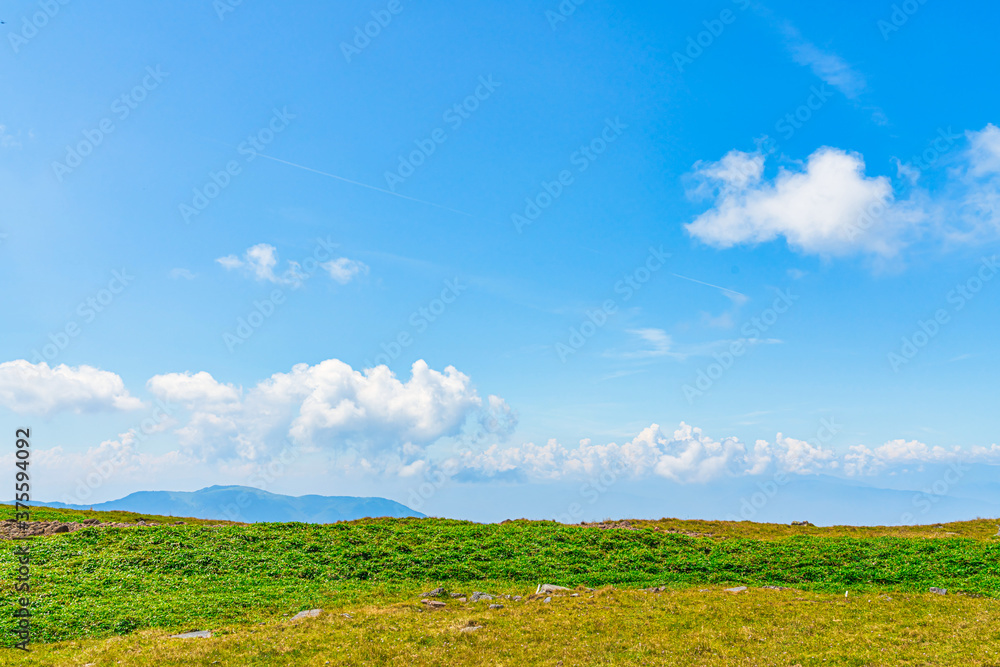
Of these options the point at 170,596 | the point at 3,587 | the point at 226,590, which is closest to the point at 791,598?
the point at 226,590

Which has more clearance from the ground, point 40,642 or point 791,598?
point 791,598

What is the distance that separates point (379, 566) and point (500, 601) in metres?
10.2

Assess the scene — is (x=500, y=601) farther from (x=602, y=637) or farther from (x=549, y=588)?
(x=602, y=637)

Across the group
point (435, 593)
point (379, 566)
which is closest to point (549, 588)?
point (435, 593)

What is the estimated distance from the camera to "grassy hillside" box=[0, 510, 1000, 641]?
26453mm

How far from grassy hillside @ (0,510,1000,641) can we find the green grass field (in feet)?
0.46

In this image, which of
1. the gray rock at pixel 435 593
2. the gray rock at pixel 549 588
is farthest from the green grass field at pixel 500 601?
the gray rock at pixel 549 588

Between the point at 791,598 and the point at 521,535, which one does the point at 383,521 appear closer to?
the point at 521,535

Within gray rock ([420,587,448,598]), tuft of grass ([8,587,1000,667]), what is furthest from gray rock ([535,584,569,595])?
gray rock ([420,587,448,598])

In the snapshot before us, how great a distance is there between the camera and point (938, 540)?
37.9 meters

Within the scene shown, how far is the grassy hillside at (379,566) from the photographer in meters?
26.5

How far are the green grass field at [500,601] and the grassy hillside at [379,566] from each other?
140 mm

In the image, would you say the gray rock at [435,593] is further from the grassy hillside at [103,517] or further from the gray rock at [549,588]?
the grassy hillside at [103,517]

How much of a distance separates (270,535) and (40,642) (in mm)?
17961
